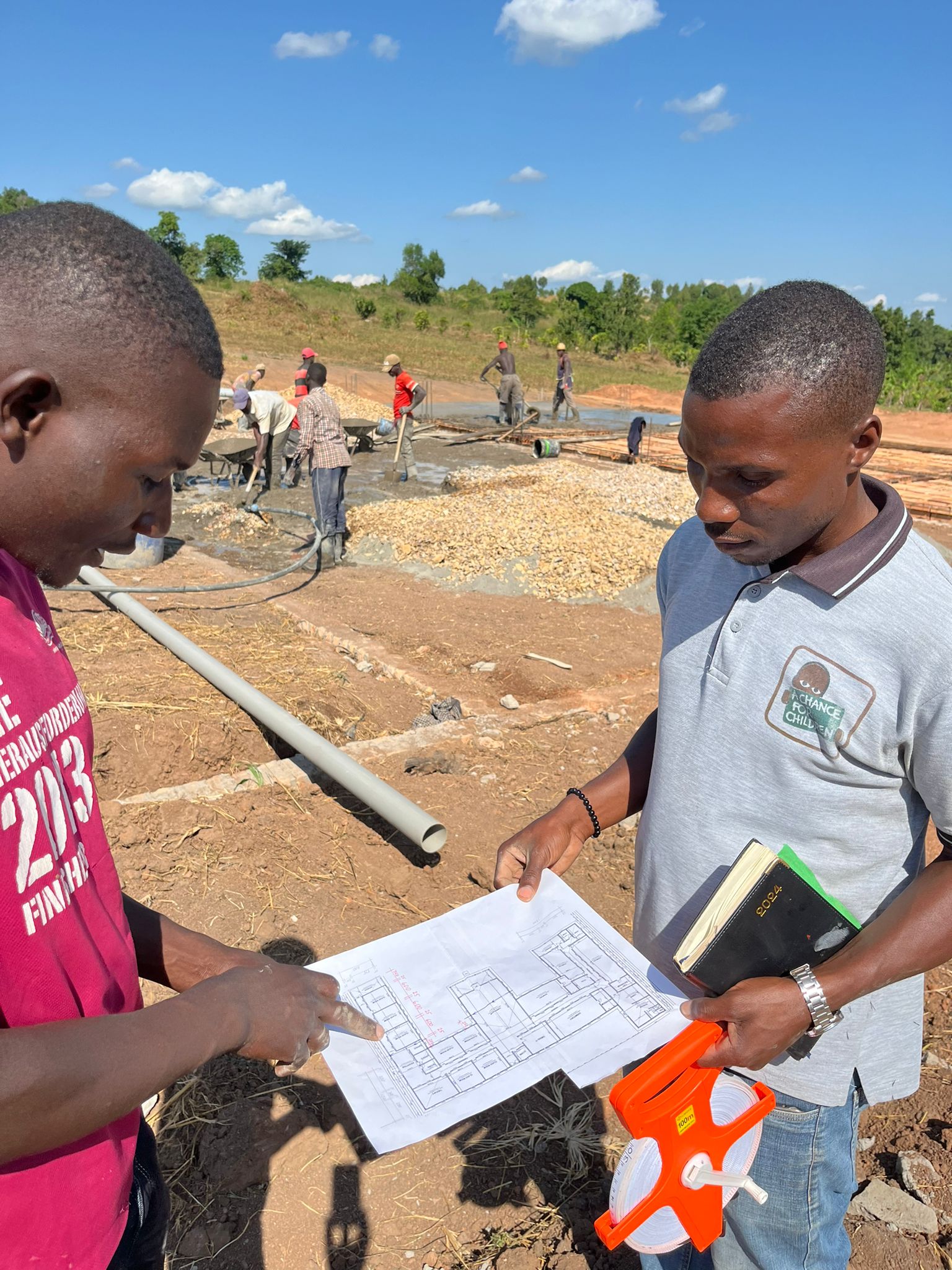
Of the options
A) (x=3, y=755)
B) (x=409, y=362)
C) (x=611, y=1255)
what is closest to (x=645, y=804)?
(x=3, y=755)

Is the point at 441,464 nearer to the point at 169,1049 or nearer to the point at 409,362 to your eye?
the point at 169,1049

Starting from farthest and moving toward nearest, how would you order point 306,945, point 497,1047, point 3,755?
point 306,945
point 497,1047
point 3,755

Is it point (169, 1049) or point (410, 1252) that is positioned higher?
point (169, 1049)

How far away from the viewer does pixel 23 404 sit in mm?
992

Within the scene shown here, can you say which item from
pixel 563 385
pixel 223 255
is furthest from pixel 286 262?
pixel 563 385

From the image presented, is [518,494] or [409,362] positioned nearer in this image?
[518,494]

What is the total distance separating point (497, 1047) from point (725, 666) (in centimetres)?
82

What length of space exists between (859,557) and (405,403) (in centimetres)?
1308

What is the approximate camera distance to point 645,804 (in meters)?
1.90

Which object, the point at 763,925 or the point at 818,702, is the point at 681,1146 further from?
the point at 818,702

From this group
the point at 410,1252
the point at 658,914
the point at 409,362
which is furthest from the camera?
the point at 409,362

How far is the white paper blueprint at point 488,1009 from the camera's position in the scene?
1406mm

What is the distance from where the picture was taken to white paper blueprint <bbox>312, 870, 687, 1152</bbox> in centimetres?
141

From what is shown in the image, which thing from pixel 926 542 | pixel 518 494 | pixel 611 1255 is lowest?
pixel 611 1255
